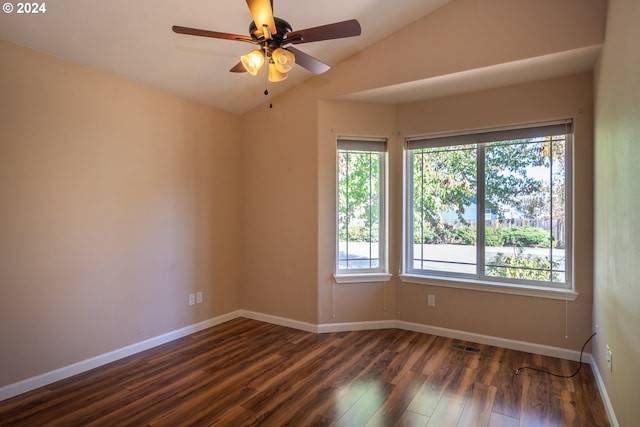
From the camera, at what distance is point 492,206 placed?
11.5 ft

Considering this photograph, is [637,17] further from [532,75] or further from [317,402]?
[317,402]

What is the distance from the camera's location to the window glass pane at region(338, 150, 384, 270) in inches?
154

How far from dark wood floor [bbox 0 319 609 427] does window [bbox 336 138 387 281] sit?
92cm

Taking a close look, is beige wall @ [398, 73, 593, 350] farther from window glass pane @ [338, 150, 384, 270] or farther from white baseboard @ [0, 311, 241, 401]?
white baseboard @ [0, 311, 241, 401]

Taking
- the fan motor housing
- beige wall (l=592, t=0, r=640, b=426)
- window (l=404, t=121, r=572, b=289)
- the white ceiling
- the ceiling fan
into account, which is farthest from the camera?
window (l=404, t=121, r=572, b=289)

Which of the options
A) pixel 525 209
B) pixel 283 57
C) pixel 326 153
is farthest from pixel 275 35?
pixel 525 209

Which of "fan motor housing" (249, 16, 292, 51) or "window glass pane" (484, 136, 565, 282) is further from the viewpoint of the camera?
"window glass pane" (484, 136, 565, 282)

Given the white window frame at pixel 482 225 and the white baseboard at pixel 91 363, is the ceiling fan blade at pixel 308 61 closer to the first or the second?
the white window frame at pixel 482 225

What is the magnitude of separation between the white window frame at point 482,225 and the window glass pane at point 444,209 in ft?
0.19

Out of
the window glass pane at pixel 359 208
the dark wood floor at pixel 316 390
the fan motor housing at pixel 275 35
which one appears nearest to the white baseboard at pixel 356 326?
the dark wood floor at pixel 316 390

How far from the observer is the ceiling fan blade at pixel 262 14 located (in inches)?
71.9

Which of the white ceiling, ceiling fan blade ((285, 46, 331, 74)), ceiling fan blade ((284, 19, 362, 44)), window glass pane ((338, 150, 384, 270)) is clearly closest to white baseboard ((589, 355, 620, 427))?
window glass pane ((338, 150, 384, 270))

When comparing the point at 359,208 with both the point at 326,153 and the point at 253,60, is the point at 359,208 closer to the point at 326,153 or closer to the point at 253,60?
the point at 326,153

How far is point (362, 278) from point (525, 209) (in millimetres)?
1804
